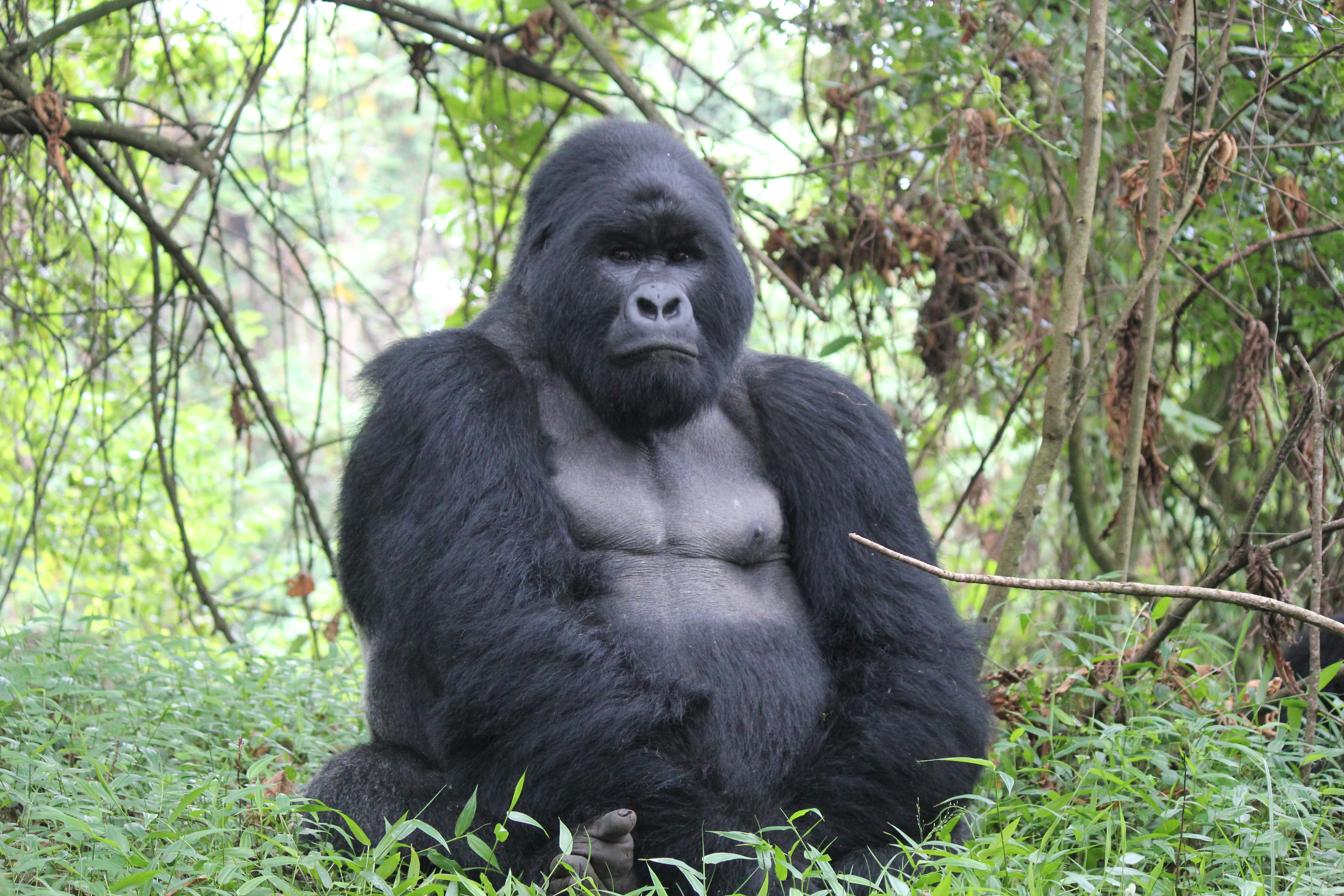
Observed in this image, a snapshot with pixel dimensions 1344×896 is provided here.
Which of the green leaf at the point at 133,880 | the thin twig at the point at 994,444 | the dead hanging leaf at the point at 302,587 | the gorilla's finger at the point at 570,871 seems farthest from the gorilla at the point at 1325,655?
the dead hanging leaf at the point at 302,587

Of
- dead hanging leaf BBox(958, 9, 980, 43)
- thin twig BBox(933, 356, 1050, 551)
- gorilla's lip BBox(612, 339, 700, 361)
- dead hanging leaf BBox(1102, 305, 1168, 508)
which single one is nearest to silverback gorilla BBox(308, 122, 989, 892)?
gorilla's lip BBox(612, 339, 700, 361)

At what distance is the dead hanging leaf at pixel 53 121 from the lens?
389 cm

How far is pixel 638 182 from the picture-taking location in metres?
3.02

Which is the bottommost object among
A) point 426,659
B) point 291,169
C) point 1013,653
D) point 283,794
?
point 1013,653

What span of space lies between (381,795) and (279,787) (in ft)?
1.42

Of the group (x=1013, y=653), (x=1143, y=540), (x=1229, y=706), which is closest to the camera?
(x=1229, y=706)

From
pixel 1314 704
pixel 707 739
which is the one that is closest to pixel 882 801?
pixel 707 739

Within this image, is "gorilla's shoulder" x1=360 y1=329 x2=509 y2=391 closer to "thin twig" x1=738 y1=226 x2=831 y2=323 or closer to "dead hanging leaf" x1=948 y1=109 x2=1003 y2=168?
"thin twig" x1=738 y1=226 x2=831 y2=323

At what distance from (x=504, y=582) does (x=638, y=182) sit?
1.06 meters

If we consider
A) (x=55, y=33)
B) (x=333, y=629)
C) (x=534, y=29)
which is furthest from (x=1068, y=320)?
(x=55, y=33)

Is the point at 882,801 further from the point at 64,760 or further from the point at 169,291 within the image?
the point at 169,291

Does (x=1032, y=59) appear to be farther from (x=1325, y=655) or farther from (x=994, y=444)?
(x=1325, y=655)

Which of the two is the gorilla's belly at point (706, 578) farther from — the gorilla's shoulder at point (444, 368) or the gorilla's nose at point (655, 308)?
the gorilla's nose at point (655, 308)

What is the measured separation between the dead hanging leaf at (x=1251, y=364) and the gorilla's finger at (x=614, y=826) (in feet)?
7.90
